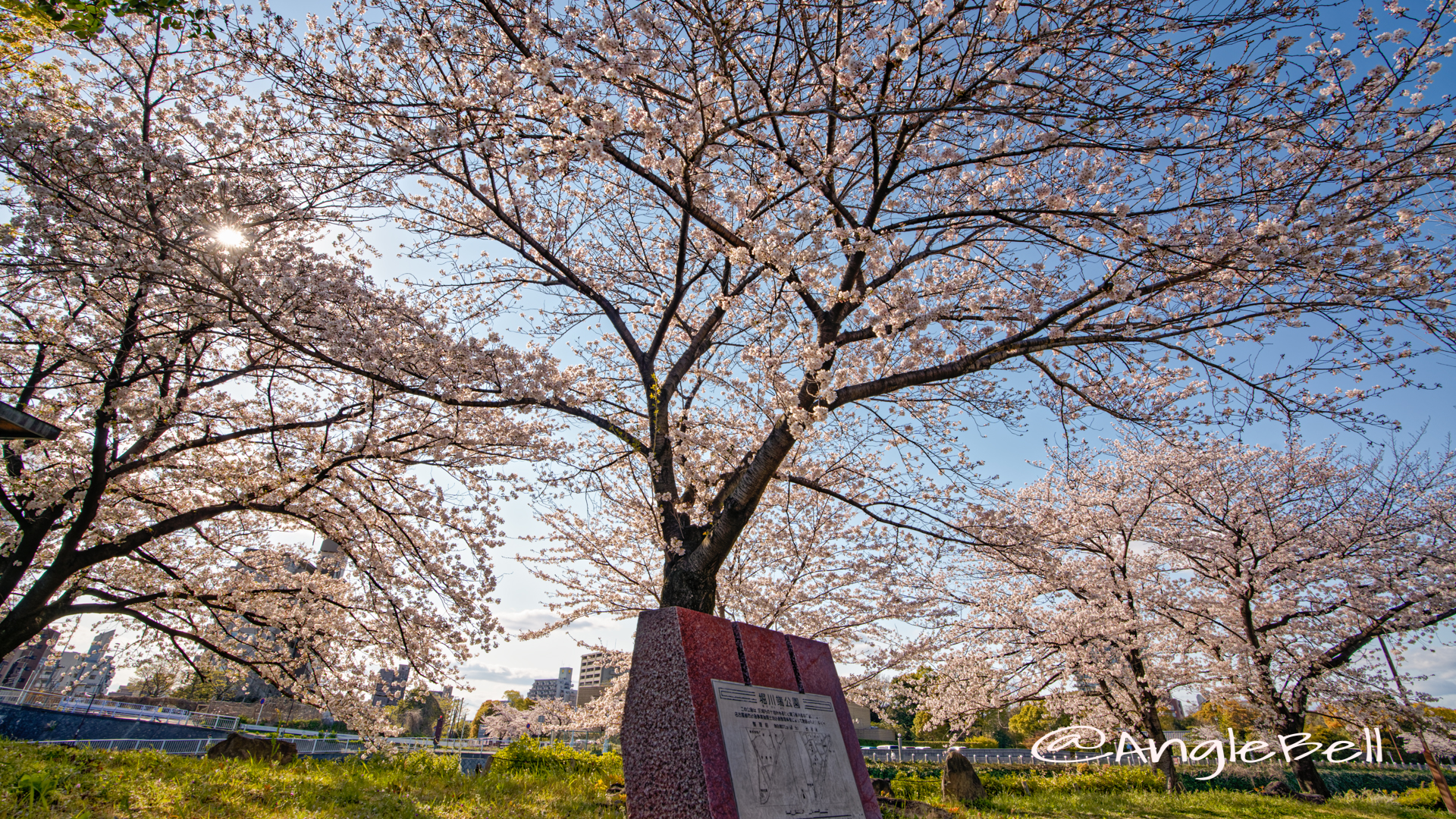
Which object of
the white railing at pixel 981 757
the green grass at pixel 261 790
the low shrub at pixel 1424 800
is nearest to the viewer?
the green grass at pixel 261 790

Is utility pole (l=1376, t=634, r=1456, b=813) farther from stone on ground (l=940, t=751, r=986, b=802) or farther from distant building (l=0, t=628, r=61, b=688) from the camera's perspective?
distant building (l=0, t=628, r=61, b=688)

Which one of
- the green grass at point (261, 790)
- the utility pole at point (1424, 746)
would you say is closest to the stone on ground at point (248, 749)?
the green grass at point (261, 790)

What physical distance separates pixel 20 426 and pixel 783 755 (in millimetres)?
5279

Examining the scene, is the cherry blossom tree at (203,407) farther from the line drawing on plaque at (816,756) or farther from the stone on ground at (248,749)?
the line drawing on plaque at (816,756)

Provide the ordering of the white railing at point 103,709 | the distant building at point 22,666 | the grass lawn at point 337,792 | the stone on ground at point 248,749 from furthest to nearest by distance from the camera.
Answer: the distant building at point 22,666 → the white railing at point 103,709 → the stone on ground at point 248,749 → the grass lawn at point 337,792

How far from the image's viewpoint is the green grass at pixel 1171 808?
9.24 meters

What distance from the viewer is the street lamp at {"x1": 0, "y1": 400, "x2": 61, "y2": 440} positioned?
3.46m

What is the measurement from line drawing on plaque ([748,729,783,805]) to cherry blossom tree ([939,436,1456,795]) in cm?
896

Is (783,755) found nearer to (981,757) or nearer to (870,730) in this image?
(981,757)

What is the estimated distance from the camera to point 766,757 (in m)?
3.77

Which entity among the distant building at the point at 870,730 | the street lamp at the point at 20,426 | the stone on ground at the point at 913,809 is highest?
the street lamp at the point at 20,426

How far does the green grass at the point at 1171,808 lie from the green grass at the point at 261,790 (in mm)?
4870

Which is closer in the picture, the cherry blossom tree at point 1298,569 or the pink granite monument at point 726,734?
the pink granite monument at point 726,734

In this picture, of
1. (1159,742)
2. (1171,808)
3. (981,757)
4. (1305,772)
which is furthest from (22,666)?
(1305,772)
